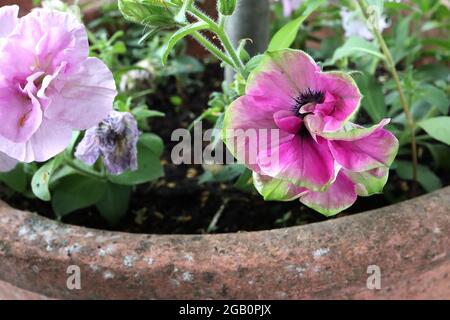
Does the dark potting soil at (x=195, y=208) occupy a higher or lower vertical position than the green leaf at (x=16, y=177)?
lower

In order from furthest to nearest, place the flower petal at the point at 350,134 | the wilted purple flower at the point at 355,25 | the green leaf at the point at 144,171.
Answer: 1. the wilted purple flower at the point at 355,25
2. the green leaf at the point at 144,171
3. the flower petal at the point at 350,134

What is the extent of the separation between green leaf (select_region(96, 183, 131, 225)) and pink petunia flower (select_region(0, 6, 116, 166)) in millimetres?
216

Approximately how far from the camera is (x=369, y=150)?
446 mm

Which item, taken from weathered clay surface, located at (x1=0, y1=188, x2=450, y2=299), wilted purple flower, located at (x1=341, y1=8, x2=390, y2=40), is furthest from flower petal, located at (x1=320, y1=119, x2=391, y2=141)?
wilted purple flower, located at (x1=341, y1=8, x2=390, y2=40)

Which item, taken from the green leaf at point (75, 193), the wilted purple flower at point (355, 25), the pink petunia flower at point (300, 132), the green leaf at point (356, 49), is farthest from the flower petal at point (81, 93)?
the wilted purple flower at point (355, 25)

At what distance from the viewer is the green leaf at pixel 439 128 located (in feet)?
2.07

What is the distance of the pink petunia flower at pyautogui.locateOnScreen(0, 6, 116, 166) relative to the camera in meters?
0.47

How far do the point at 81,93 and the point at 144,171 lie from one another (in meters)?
0.19

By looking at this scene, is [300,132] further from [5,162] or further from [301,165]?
[5,162]

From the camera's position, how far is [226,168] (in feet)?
2.35

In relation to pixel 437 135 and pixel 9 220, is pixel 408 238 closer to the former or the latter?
pixel 437 135

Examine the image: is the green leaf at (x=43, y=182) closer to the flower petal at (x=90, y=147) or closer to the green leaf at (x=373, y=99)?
the flower petal at (x=90, y=147)

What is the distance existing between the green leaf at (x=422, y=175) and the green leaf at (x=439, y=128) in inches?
2.9

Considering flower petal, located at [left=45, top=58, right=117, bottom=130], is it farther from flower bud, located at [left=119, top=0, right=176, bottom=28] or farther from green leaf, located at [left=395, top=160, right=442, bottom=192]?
green leaf, located at [left=395, top=160, right=442, bottom=192]
